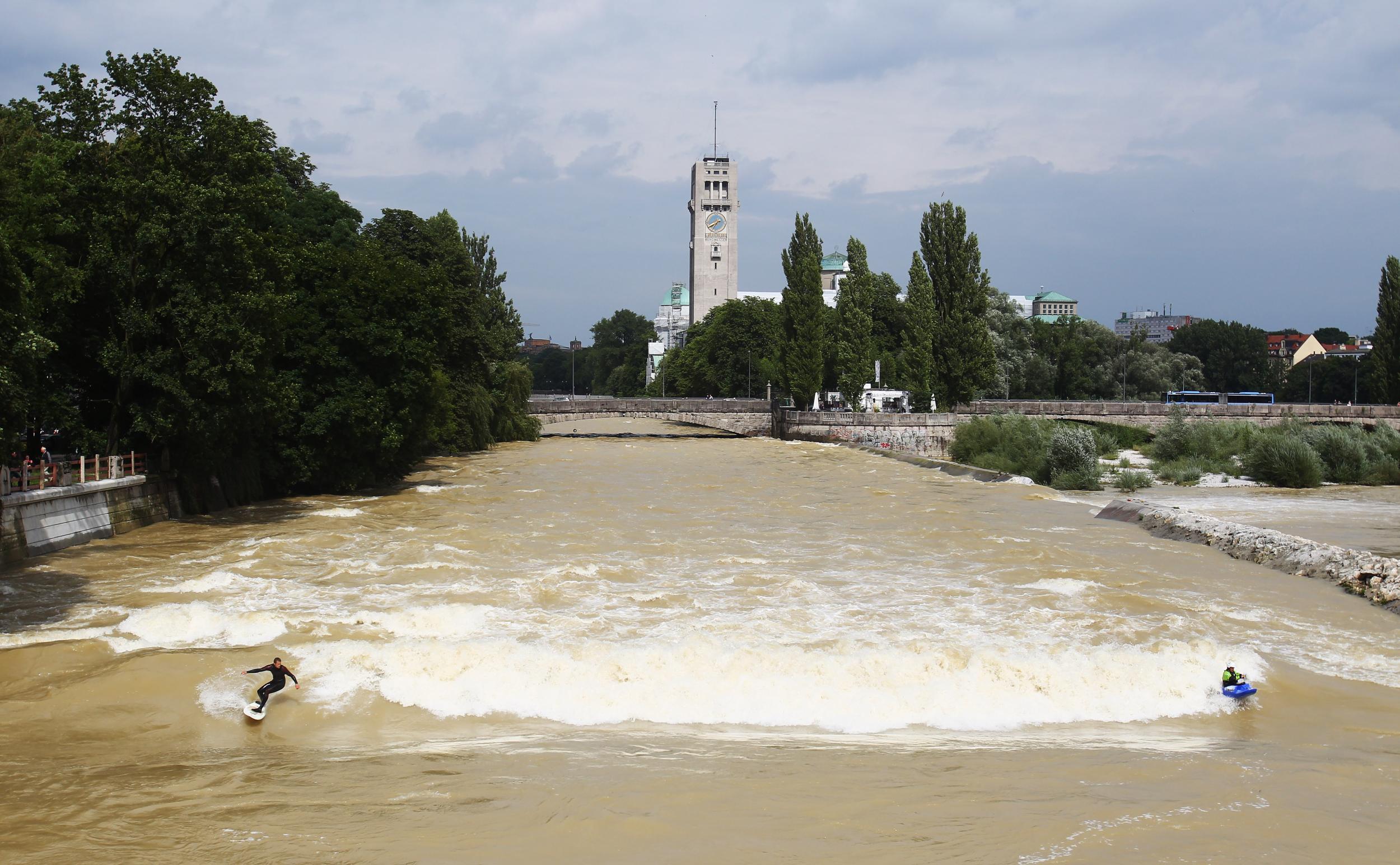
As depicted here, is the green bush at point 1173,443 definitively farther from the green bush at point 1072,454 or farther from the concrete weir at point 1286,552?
the concrete weir at point 1286,552

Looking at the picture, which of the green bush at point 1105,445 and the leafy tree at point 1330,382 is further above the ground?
the leafy tree at point 1330,382

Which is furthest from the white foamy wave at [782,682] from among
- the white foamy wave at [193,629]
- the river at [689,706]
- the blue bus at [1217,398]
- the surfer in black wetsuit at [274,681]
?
the blue bus at [1217,398]

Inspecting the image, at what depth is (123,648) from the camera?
14.6 metres

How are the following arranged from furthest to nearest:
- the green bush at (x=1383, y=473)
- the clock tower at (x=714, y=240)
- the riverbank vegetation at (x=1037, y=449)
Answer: the clock tower at (x=714, y=240) < the green bush at (x=1383, y=473) < the riverbank vegetation at (x=1037, y=449)

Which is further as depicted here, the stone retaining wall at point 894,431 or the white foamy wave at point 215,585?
the stone retaining wall at point 894,431

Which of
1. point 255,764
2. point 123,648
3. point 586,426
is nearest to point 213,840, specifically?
point 255,764

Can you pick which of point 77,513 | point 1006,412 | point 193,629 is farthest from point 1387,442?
point 77,513

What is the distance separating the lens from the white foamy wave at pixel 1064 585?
1928cm

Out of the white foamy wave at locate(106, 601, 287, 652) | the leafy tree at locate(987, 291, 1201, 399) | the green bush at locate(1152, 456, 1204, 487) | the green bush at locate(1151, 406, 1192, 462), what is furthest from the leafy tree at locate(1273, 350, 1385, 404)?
the white foamy wave at locate(106, 601, 287, 652)

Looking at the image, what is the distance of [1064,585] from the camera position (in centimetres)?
1984

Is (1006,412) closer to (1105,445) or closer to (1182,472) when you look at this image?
(1105,445)

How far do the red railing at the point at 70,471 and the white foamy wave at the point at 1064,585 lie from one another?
21.2 m

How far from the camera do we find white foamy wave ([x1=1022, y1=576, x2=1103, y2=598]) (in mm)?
19281

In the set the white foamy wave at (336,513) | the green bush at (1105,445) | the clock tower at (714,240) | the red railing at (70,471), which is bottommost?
the white foamy wave at (336,513)
